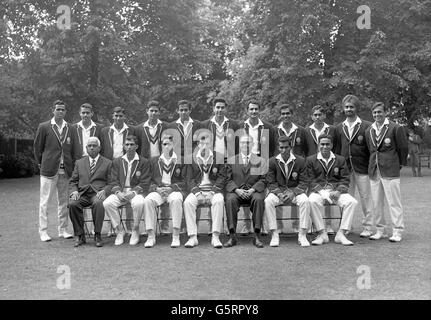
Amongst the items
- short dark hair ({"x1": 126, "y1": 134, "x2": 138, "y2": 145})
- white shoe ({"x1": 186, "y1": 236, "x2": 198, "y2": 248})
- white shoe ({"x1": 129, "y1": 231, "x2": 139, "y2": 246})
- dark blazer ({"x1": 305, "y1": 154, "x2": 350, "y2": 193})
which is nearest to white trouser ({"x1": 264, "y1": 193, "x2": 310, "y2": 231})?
dark blazer ({"x1": 305, "y1": 154, "x2": 350, "y2": 193})

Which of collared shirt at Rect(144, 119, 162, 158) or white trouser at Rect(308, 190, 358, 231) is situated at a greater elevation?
collared shirt at Rect(144, 119, 162, 158)

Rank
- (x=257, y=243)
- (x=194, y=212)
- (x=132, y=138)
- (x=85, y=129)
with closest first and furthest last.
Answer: (x=257, y=243)
(x=194, y=212)
(x=132, y=138)
(x=85, y=129)

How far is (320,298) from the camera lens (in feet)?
16.2

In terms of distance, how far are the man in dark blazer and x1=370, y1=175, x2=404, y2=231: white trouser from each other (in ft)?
14.0

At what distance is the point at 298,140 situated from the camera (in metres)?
8.76

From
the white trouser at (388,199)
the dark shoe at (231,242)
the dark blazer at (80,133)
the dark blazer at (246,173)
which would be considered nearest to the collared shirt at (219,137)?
the dark blazer at (246,173)

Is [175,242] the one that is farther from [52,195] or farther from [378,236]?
[378,236]

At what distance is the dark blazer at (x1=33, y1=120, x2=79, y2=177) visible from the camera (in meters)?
8.46

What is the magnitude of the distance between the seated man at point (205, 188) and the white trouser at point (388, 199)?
2508 millimetres

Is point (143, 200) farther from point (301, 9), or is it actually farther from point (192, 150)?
point (301, 9)

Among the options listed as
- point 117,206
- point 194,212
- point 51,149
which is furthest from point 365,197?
point 51,149

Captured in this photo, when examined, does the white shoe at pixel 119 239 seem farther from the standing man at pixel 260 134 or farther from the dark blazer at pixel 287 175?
the standing man at pixel 260 134

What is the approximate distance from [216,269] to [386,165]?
3.51 metres

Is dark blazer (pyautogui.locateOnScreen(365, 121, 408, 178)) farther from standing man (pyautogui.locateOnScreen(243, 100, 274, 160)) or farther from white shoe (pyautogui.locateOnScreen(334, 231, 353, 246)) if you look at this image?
standing man (pyautogui.locateOnScreen(243, 100, 274, 160))
